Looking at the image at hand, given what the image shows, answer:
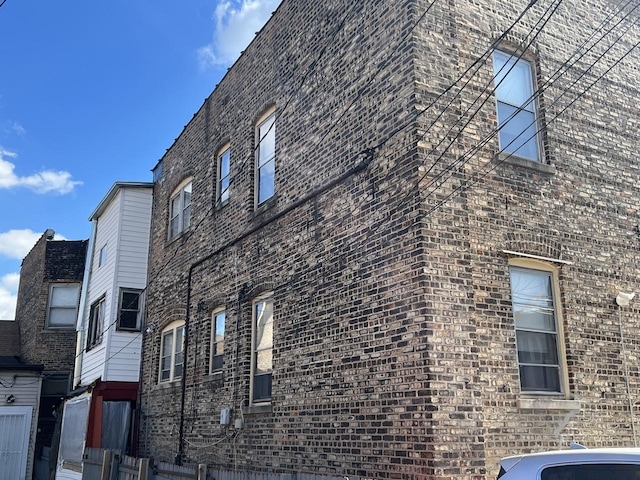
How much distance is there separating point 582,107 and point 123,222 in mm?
12366

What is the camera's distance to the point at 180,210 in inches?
641

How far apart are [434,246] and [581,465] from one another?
327cm

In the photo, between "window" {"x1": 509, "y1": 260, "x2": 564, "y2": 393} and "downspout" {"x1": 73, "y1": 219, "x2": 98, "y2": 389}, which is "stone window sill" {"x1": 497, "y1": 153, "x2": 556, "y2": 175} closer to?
"window" {"x1": 509, "y1": 260, "x2": 564, "y2": 393}

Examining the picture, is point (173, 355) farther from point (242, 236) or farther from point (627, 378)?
point (627, 378)

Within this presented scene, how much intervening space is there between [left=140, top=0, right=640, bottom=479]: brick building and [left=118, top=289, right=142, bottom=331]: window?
18.9ft

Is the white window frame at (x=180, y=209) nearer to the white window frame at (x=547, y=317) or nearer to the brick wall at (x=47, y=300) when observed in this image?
the brick wall at (x=47, y=300)

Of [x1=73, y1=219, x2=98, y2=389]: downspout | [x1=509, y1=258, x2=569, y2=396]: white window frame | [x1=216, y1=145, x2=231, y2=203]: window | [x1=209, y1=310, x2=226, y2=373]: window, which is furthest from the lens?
[x1=73, y1=219, x2=98, y2=389]: downspout

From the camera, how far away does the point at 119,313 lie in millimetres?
17172

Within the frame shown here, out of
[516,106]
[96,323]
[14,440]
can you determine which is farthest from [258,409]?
[14,440]

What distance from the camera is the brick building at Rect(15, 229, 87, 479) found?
22156mm

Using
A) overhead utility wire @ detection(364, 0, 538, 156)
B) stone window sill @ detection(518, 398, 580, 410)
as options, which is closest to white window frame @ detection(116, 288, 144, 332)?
overhead utility wire @ detection(364, 0, 538, 156)

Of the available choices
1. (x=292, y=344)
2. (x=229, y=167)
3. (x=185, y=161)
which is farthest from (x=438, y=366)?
(x=185, y=161)

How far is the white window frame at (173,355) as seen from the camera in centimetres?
1481

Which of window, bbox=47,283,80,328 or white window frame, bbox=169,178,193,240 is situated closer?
white window frame, bbox=169,178,193,240
